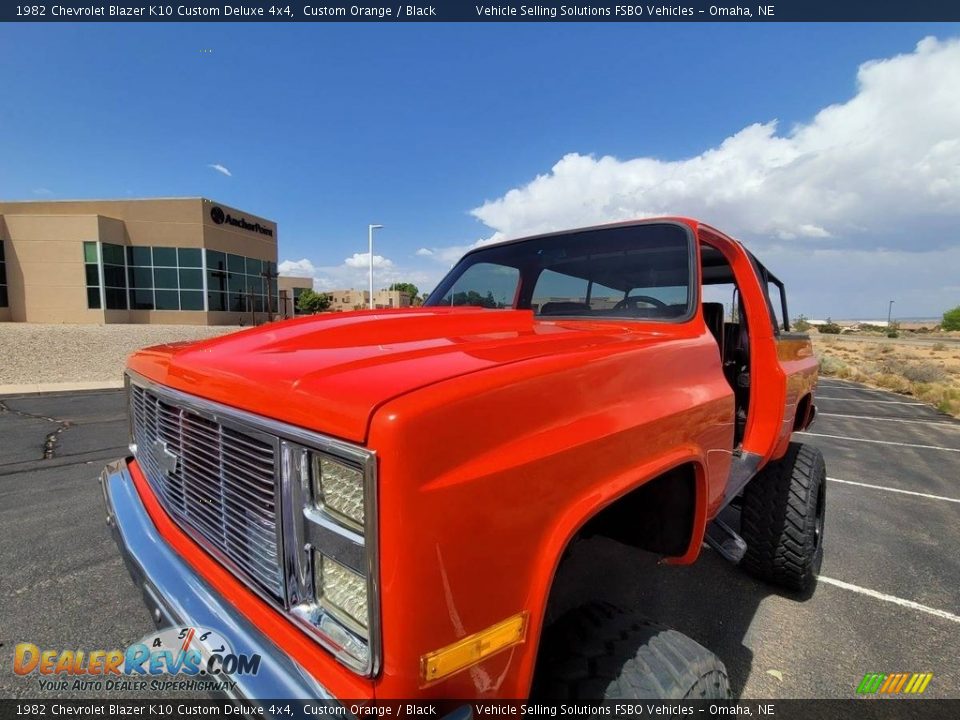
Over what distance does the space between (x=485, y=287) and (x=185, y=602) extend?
89.9 inches

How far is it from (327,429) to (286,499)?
25cm

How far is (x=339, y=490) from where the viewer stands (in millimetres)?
1095

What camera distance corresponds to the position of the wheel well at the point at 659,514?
1805 mm

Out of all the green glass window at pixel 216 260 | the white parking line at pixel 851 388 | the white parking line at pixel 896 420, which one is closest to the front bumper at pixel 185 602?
the white parking line at pixel 896 420

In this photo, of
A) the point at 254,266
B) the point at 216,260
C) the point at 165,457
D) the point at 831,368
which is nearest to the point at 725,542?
the point at 165,457

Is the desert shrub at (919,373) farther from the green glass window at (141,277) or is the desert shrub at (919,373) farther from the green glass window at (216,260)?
the green glass window at (141,277)

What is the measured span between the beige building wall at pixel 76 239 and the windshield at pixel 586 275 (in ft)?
95.0

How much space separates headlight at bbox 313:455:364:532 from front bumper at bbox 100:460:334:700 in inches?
14.3

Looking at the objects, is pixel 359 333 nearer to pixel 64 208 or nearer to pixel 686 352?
pixel 686 352

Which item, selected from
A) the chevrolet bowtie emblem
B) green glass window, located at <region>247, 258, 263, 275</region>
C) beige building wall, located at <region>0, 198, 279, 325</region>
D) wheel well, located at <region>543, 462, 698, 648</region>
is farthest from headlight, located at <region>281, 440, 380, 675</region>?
green glass window, located at <region>247, 258, 263, 275</region>

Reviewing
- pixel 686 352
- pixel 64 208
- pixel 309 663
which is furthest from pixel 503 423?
pixel 64 208

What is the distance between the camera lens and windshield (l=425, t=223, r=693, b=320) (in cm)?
237

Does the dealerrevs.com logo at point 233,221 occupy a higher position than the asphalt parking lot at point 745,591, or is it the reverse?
the dealerrevs.com logo at point 233,221

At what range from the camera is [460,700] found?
3.39ft
